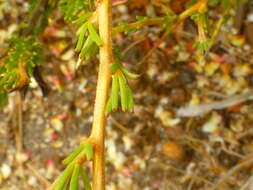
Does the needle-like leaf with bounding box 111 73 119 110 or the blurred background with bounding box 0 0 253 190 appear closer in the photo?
the needle-like leaf with bounding box 111 73 119 110

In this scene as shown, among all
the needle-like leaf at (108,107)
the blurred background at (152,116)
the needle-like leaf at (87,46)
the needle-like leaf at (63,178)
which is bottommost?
the blurred background at (152,116)

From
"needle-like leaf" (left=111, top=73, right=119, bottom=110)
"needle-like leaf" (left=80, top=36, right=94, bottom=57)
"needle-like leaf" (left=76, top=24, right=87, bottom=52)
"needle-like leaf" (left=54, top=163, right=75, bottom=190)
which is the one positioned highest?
"needle-like leaf" (left=76, top=24, right=87, bottom=52)

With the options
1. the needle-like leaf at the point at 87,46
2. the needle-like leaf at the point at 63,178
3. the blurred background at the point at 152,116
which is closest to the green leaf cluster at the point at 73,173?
the needle-like leaf at the point at 63,178

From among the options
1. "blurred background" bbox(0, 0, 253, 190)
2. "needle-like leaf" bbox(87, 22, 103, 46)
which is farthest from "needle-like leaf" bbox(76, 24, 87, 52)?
"blurred background" bbox(0, 0, 253, 190)

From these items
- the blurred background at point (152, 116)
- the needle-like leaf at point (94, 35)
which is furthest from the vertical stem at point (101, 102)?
the blurred background at point (152, 116)

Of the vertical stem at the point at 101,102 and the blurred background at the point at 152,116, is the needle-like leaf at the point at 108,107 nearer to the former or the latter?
the vertical stem at the point at 101,102

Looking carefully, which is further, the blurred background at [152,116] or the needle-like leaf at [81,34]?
the blurred background at [152,116]

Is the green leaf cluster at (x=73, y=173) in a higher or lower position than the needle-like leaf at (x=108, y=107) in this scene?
lower

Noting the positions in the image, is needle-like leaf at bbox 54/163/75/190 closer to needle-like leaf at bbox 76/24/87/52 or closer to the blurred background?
needle-like leaf at bbox 76/24/87/52

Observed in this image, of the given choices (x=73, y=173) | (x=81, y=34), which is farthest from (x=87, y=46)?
(x=73, y=173)
